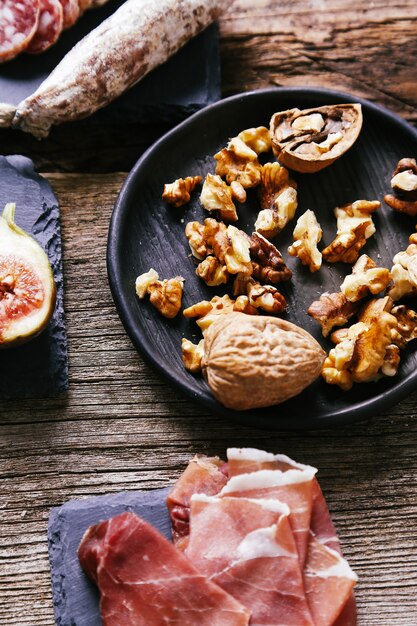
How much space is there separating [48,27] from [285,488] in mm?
1199

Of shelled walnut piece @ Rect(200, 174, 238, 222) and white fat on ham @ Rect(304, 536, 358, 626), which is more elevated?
shelled walnut piece @ Rect(200, 174, 238, 222)

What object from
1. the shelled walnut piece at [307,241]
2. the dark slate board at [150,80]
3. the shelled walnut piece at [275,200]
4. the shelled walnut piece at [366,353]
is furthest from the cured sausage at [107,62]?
the shelled walnut piece at [366,353]

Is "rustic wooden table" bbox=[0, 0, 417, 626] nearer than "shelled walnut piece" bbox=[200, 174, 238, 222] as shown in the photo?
Yes

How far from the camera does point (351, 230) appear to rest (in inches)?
78.4

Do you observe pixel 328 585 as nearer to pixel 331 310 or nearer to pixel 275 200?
pixel 331 310

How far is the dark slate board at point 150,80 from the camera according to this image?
2.17 meters

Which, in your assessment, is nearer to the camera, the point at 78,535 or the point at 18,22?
the point at 78,535

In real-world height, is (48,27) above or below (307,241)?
above

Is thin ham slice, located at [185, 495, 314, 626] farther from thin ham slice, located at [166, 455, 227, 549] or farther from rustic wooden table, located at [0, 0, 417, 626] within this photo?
rustic wooden table, located at [0, 0, 417, 626]

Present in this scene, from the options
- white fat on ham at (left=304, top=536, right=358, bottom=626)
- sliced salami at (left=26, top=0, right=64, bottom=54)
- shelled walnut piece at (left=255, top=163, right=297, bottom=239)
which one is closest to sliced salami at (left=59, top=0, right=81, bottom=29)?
sliced salami at (left=26, top=0, right=64, bottom=54)

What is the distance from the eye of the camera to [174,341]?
6.46ft

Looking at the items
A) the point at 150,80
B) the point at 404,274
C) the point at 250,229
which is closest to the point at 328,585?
the point at 404,274

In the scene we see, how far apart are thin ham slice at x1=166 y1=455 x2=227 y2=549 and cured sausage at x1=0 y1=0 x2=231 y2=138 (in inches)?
33.8

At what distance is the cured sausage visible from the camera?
2074 mm
